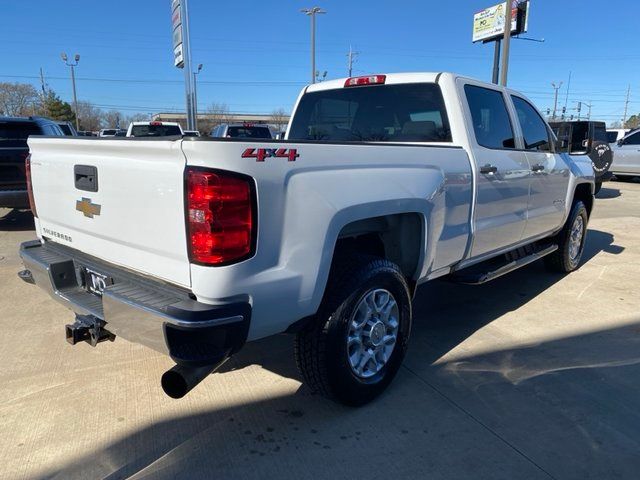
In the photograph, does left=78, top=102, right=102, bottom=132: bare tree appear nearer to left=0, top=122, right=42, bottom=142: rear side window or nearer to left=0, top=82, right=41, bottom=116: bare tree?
left=0, top=82, right=41, bottom=116: bare tree

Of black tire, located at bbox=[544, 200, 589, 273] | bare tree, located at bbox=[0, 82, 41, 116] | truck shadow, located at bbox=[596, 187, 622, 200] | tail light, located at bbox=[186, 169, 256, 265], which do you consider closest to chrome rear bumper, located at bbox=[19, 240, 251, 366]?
tail light, located at bbox=[186, 169, 256, 265]

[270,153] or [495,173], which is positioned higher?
[270,153]

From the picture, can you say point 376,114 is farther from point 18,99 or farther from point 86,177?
point 18,99

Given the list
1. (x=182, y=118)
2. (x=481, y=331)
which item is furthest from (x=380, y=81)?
(x=182, y=118)

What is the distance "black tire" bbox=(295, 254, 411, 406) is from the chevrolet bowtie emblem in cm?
131

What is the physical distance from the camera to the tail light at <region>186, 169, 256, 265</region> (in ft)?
7.04

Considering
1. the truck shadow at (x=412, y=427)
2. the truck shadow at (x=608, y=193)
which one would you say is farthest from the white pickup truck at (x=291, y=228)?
the truck shadow at (x=608, y=193)

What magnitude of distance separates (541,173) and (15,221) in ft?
29.4

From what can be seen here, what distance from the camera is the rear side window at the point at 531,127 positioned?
15.7ft

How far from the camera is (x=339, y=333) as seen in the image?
278 cm

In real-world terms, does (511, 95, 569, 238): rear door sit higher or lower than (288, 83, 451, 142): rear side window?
lower

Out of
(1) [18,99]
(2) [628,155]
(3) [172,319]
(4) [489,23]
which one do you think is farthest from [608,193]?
(1) [18,99]

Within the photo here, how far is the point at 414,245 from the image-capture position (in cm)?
340

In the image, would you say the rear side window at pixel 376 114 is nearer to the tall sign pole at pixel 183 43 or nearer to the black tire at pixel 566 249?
the black tire at pixel 566 249
